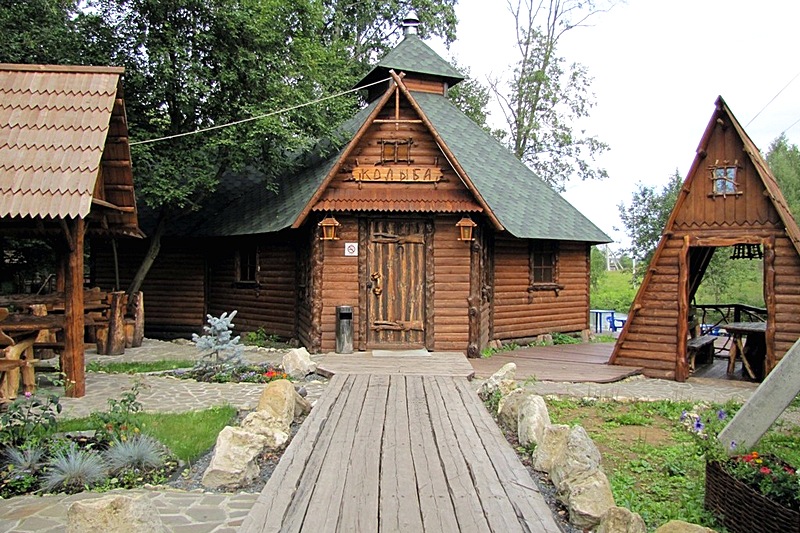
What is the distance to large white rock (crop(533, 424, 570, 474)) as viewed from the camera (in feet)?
18.0

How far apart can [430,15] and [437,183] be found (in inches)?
645

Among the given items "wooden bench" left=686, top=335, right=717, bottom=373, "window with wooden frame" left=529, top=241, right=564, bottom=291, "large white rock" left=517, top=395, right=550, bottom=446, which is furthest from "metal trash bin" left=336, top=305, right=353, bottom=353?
"wooden bench" left=686, top=335, right=717, bottom=373

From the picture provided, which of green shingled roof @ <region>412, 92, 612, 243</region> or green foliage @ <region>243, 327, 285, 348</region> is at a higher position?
green shingled roof @ <region>412, 92, 612, 243</region>

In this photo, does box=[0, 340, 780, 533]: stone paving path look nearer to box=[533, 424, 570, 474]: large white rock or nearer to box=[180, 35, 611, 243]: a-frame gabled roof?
box=[533, 424, 570, 474]: large white rock

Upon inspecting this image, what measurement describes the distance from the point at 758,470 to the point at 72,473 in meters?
5.35

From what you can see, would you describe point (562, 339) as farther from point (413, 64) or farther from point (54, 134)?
point (54, 134)

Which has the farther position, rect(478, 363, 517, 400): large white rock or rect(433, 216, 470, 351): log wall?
rect(433, 216, 470, 351): log wall

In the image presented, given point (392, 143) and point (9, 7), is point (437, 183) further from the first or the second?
point (9, 7)

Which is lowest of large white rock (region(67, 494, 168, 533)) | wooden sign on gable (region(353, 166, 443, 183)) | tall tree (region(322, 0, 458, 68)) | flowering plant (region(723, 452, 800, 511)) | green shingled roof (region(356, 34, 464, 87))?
flowering plant (region(723, 452, 800, 511))

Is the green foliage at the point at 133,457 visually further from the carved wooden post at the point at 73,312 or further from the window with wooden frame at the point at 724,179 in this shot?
the window with wooden frame at the point at 724,179

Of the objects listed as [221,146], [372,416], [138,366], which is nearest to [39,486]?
[372,416]

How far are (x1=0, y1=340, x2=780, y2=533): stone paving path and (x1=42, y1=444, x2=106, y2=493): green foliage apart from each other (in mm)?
200

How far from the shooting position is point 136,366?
11.3 metres

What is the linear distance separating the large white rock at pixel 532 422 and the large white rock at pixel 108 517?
3.68m
